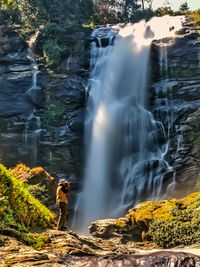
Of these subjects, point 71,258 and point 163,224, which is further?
point 163,224

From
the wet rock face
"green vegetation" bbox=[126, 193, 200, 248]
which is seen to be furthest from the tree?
"green vegetation" bbox=[126, 193, 200, 248]

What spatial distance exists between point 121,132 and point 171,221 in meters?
15.3

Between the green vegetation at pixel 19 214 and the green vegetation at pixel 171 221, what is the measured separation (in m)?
3.14

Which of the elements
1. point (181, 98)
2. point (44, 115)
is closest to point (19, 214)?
point (44, 115)

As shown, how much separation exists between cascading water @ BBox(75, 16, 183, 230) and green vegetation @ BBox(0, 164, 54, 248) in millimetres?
11929

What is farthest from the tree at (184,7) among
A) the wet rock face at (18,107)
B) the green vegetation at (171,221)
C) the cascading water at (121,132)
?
the green vegetation at (171,221)

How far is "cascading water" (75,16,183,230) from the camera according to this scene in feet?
70.4

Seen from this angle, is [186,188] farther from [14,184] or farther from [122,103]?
[14,184]

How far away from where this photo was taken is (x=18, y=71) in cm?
2791

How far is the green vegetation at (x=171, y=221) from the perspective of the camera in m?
8.93

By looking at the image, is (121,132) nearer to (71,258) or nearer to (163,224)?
(163,224)

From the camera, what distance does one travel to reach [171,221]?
9.45 meters

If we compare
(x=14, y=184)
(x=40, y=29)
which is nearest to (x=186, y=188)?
(x=14, y=184)

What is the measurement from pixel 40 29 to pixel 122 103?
43.2 ft
